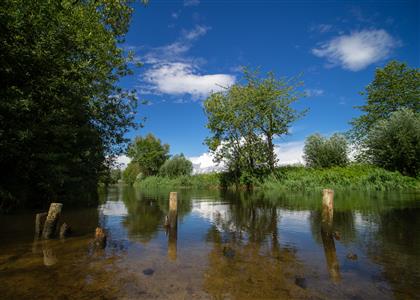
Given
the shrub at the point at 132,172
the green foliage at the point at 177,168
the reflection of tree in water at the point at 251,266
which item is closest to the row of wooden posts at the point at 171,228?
the reflection of tree in water at the point at 251,266

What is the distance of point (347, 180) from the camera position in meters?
30.1

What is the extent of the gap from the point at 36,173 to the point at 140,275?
1142 cm

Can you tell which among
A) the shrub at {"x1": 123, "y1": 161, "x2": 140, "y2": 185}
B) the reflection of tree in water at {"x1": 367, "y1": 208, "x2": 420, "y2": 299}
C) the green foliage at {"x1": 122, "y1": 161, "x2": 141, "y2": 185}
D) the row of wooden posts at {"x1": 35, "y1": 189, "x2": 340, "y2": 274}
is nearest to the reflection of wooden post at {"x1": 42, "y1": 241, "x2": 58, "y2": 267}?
the row of wooden posts at {"x1": 35, "y1": 189, "x2": 340, "y2": 274}

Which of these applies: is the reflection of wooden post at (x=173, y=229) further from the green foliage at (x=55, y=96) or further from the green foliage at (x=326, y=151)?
the green foliage at (x=326, y=151)

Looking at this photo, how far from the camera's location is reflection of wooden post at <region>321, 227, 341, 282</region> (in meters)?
6.01

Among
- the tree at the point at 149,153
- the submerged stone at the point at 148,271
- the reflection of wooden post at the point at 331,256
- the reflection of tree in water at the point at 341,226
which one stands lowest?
the submerged stone at the point at 148,271

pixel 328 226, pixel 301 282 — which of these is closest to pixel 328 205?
pixel 328 226

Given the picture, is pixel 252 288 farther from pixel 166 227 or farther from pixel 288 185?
pixel 288 185

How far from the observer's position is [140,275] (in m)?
6.00

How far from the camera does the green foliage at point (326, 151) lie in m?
37.9

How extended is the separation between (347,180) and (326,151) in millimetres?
8922

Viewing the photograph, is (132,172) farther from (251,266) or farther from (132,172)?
(251,266)

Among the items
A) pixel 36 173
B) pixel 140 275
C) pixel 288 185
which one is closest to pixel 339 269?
pixel 140 275

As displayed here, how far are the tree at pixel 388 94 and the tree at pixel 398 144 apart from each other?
1081 cm
